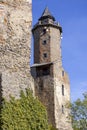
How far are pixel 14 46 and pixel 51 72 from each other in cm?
4572

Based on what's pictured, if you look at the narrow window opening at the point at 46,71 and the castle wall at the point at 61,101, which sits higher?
the narrow window opening at the point at 46,71

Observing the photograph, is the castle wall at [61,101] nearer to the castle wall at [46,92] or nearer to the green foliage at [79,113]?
the castle wall at [46,92]

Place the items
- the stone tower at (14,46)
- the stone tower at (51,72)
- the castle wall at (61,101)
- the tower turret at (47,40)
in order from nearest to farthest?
the stone tower at (14,46) < the castle wall at (61,101) < the stone tower at (51,72) < the tower turret at (47,40)

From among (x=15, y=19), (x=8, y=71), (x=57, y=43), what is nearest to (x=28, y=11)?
(x=15, y=19)

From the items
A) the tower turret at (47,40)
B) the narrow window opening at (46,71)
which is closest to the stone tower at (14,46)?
the narrow window opening at (46,71)

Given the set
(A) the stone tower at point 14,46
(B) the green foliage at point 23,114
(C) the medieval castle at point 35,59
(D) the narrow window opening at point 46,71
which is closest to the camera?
(B) the green foliage at point 23,114

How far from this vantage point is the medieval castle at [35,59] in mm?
11820

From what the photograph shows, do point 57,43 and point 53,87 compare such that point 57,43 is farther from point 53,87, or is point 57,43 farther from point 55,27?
point 53,87

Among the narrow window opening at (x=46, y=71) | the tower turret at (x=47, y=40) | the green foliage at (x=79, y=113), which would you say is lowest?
the green foliage at (x=79, y=113)

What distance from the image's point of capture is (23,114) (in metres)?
11.3

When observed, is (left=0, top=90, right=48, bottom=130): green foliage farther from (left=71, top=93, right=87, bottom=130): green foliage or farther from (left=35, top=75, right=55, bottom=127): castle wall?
(left=35, top=75, right=55, bottom=127): castle wall

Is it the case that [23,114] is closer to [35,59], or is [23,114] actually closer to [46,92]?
[46,92]

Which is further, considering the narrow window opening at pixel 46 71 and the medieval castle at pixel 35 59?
the narrow window opening at pixel 46 71

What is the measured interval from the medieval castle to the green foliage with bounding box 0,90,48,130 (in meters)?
0.30
